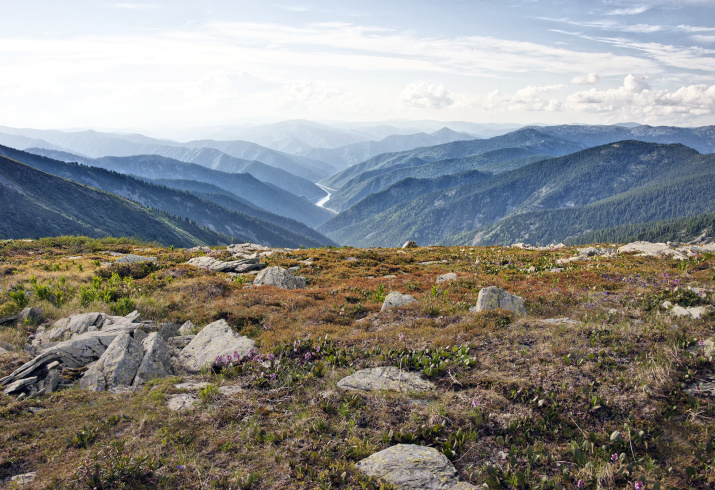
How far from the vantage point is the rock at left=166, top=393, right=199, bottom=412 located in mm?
7295

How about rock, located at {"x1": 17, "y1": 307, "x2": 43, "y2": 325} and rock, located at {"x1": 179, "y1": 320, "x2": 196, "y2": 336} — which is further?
rock, located at {"x1": 179, "y1": 320, "x2": 196, "y2": 336}

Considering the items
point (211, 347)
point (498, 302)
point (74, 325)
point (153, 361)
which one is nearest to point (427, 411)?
point (498, 302)

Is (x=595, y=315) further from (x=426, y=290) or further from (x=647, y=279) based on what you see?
(x=426, y=290)

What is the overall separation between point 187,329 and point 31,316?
522 cm

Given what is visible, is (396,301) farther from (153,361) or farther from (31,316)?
(31,316)

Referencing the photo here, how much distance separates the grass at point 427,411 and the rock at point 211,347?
1.96ft

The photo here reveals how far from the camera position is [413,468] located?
5.59m

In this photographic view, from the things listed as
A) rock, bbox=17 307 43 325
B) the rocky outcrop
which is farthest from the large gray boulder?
rock, bbox=17 307 43 325

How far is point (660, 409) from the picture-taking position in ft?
21.1

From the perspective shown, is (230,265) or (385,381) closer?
(385,381)

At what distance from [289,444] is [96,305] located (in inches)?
422

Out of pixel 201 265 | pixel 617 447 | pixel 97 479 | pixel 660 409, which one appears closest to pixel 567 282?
pixel 660 409

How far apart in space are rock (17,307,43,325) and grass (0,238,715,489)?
28cm

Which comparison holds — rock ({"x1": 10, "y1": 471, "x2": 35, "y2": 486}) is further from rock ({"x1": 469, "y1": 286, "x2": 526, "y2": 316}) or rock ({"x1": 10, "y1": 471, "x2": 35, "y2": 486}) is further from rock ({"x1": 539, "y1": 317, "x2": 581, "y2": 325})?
rock ({"x1": 539, "y1": 317, "x2": 581, "y2": 325})
